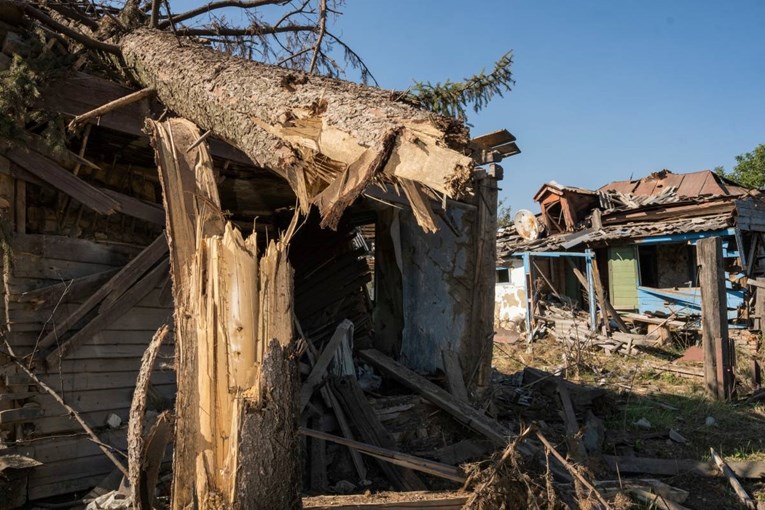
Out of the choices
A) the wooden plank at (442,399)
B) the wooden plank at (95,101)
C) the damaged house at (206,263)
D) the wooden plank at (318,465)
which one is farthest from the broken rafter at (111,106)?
the wooden plank at (442,399)

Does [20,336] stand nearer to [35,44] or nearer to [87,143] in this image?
[87,143]

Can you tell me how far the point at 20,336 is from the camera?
15.0 ft

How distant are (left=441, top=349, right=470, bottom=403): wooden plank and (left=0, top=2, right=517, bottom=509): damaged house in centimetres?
3

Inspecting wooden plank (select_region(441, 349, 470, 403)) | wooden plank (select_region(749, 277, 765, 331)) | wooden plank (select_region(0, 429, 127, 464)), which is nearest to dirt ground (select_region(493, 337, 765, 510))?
wooden plank (select_region(441, 349, 470, 403))

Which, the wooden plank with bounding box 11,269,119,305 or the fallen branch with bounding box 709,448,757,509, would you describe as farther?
the fallen branch with bounding box 709,448,757,509

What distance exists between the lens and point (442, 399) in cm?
610

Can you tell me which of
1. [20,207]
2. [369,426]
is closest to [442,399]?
[369,426]

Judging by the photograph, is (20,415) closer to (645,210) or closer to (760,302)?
(760,302)

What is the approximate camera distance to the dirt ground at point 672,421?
567cm

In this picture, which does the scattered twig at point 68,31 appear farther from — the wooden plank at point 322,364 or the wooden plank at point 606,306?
the wooden plank at point 606,306

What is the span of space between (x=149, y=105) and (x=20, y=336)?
2.18 metres

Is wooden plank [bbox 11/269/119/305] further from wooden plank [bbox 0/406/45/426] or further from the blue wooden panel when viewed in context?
the blue wooden panel

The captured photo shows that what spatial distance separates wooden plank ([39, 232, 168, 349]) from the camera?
4.66 metres

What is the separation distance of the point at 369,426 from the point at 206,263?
10.8 feet
